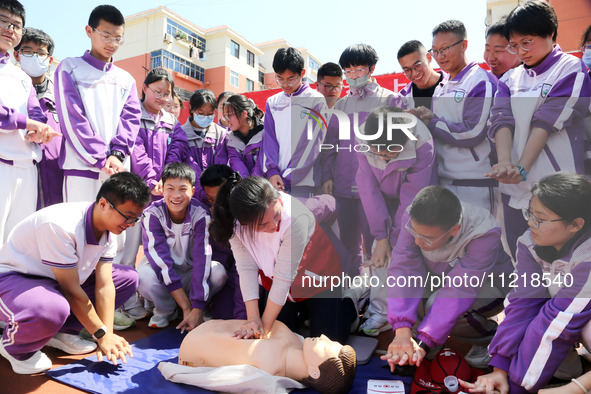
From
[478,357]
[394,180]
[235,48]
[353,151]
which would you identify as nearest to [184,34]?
[235,48]

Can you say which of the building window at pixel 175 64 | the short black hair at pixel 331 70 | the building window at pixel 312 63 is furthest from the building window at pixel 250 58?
the short black hair at pixel 331 70

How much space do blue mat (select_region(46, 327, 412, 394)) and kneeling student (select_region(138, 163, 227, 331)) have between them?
0.43m

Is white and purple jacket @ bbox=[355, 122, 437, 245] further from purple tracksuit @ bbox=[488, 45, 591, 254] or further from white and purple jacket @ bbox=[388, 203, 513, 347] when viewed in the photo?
purple tracksuit @ bbox=[488, 45, 591, 254]

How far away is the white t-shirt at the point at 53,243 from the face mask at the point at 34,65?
6.50 feet

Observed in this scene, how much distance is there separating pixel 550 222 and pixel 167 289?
2570 mm

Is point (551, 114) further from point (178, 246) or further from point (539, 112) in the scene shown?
point (178, 246)

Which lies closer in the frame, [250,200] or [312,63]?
[250,200]

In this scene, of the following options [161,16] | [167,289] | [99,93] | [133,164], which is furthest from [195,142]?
[161,16]

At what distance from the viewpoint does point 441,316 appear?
2117mm

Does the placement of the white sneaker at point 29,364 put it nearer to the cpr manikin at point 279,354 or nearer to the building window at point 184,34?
the cpr manikin at point 279,354

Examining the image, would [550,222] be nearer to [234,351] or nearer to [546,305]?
[546,305]

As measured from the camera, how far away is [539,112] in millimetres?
2303

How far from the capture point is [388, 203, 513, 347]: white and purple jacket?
2125mm

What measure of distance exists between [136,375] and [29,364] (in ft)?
1.89
